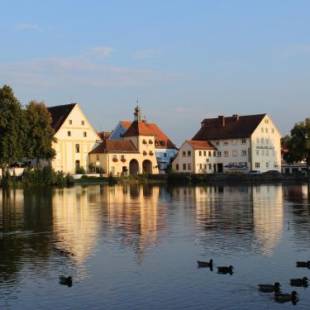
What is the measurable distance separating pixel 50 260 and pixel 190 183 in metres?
90.0

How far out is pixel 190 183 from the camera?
380 feet

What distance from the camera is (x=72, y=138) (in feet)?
390

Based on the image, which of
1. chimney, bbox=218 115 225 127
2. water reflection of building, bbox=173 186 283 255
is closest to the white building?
chimney, bbox=218 115 225 127

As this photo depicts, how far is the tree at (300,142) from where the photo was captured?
132762 millimetres

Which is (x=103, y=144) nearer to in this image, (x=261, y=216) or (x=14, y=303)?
(x=261, y=216)

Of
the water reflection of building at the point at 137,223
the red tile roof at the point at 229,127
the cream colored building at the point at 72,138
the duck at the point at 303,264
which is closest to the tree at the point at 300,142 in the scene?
the red tile roof at the point at 229,127

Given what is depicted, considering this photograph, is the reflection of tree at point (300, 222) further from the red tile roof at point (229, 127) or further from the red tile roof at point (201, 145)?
the red tile roof at point (229, 127)

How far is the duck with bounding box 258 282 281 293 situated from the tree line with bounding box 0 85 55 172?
250 ft

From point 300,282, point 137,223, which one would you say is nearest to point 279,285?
point 300,282

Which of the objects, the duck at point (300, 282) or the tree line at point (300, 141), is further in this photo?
the tree line at point (300, 141)

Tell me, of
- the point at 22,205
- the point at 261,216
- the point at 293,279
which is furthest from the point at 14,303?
the point at 22,205

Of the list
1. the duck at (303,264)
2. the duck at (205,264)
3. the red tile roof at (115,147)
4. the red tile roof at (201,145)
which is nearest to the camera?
the duck at (303,264)

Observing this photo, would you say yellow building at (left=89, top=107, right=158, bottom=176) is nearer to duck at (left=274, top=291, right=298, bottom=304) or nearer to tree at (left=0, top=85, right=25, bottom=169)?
tree at (left=0, top=85, right=25, bottom=169)

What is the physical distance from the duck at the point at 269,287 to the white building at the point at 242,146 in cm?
11234
